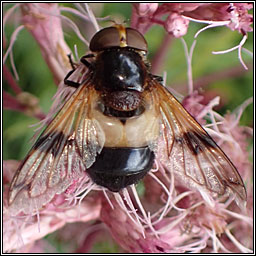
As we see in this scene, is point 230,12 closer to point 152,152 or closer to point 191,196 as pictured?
point 152,152

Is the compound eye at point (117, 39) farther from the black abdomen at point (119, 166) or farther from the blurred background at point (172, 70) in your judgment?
the blurred background at point (172, 70)

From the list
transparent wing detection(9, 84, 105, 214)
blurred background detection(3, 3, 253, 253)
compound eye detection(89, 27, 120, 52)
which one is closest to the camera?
transparent wing detection(9, 84, 105, 214)

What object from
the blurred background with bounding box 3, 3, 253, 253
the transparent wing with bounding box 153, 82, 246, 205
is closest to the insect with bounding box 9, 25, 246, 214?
the transparent wing with bounding box 153, 82, 246, 205

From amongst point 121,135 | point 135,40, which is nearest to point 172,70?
point 135,40

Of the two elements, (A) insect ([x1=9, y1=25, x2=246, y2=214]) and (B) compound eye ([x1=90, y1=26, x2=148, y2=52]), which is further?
(B) compound eye ([x1=90, y1=26, x2=148, y2=52])

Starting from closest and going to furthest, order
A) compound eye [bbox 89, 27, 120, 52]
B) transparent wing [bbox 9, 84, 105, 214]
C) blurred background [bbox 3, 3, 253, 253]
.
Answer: transparent wing [bbox 9, 84, 105, 214] < compound eye [bbox 89, 27, 120, 52] < blurred background [bbox 3, 3, 253, 253]

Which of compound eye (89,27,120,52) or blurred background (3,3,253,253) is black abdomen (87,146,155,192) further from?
blurred background (3,3,253,253)

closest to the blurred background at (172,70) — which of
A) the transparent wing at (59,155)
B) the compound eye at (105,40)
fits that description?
the compound eye at (105,40)

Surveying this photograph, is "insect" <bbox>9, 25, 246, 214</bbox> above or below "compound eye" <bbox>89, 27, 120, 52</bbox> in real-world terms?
below
